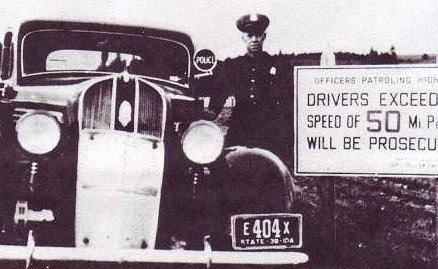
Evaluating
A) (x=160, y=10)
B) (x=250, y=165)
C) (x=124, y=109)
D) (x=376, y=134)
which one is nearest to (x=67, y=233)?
(x=124, y=109)

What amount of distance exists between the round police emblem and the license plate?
993mm

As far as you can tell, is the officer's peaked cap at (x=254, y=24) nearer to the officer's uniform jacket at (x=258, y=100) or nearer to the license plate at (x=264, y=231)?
the officer's uniform jacket at (x=258, y=100)

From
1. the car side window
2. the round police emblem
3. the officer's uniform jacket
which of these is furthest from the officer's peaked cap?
the car side window

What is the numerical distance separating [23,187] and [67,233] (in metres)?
0.38

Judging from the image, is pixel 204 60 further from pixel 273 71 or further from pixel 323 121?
pixel 323 121

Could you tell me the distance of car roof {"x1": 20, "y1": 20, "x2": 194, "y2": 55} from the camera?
3766 millimetres

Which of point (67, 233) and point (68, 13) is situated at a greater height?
point (68, 13)

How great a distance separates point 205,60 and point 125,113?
2.21ft

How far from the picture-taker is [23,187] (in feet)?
11.5

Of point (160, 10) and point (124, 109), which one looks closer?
point (124, 109)

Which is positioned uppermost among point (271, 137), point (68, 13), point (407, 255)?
point (68, 13)

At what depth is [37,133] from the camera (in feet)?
11.2

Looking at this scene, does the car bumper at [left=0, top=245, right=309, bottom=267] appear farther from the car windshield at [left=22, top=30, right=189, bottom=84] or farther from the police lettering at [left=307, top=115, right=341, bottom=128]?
the car windshield at [left=22, top=30, right=189, bottom=84]

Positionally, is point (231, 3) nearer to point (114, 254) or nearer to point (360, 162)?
point (360, 162)
